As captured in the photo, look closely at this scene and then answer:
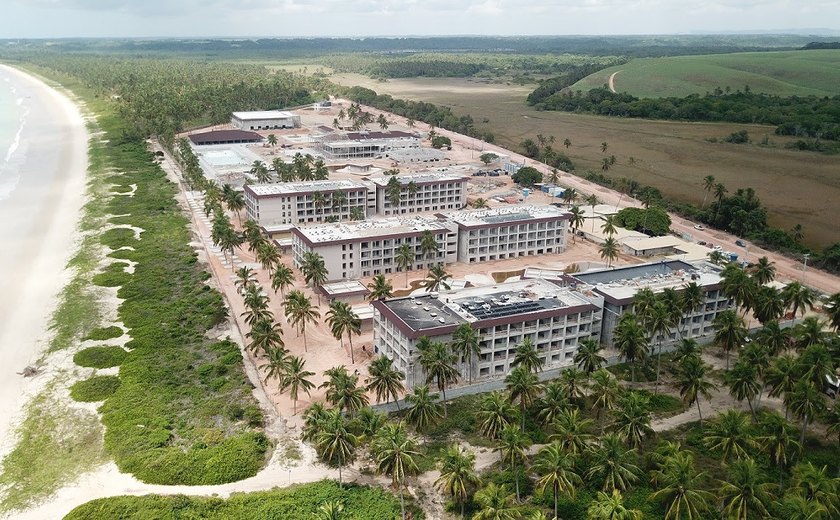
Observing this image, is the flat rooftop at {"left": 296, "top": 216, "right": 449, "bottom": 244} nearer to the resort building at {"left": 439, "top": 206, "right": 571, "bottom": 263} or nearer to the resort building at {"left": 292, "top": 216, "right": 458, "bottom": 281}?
the resort building at {"left": 292, "top": 216, "right": 458, "bottom": 281}

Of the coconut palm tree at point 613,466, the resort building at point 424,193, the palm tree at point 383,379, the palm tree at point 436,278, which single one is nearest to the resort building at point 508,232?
the resort building at point 424,193

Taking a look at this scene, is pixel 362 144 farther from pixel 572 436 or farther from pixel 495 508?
pixel 495 508

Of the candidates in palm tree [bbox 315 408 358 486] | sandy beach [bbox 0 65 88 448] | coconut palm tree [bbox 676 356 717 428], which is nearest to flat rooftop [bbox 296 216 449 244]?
sandy beach [bbox 0 65 88 448]

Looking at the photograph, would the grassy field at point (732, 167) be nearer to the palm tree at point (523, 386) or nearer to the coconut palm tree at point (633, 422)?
the coconut palm tree at point (633, 422)

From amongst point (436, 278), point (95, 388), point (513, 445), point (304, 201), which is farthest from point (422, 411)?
point (304, 201)

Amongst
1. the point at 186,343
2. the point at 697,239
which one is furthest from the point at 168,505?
the point at 697,239

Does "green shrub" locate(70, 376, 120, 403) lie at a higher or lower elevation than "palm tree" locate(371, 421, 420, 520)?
lower
